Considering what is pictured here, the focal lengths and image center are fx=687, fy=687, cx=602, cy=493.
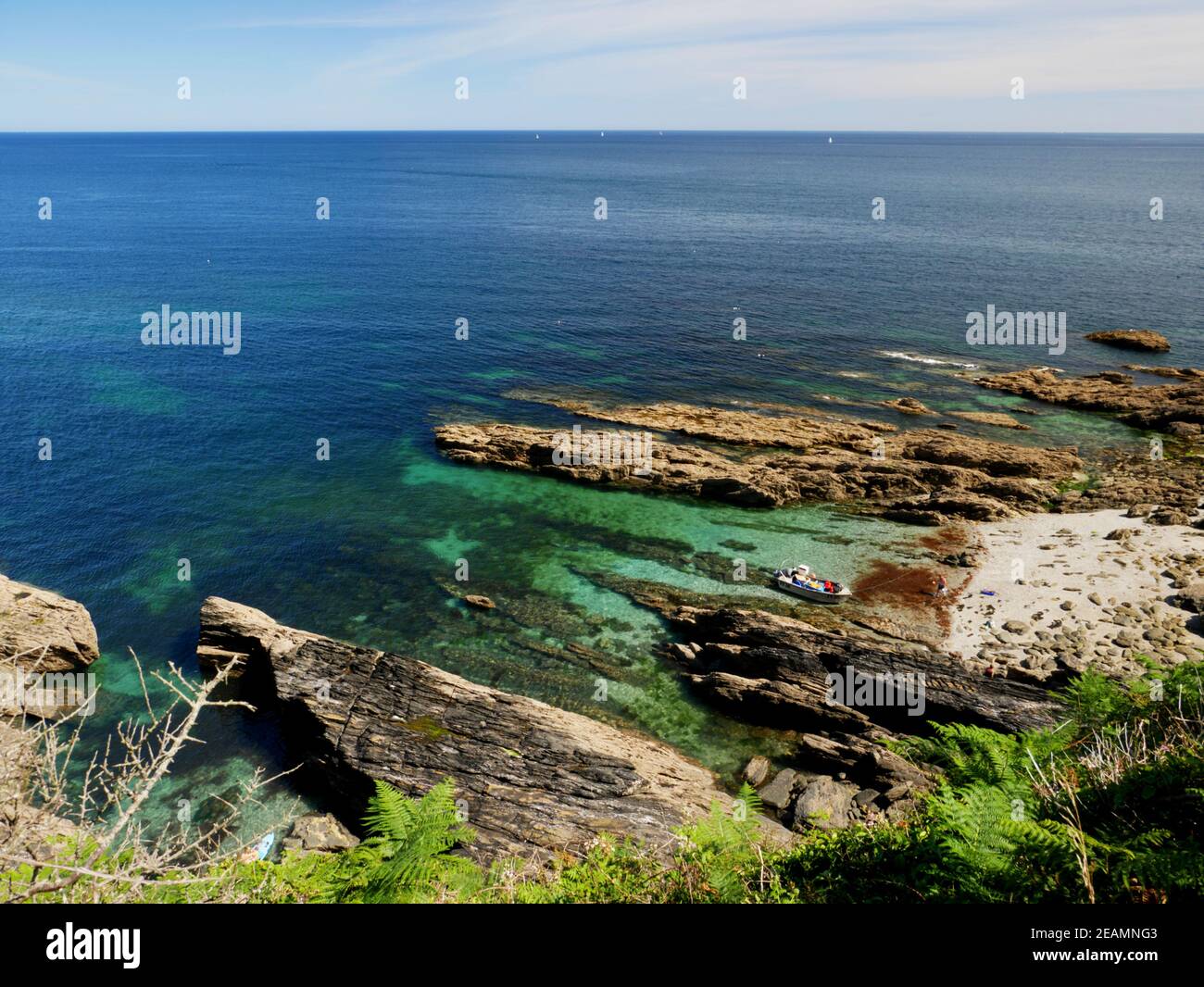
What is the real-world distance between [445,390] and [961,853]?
195ft

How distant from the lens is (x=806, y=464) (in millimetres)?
48906

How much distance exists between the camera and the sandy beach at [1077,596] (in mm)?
30328

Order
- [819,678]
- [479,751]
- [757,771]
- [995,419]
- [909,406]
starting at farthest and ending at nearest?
1. [909,406]
2. [995,419]
3. [819,678]
4. [757,771]
5. [479,751]

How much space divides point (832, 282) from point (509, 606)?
8103 cm

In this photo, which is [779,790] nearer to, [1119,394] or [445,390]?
[445,390]

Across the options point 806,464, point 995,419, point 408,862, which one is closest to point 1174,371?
point 995,419

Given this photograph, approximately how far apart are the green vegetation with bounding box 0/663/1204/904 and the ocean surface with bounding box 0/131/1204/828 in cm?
1415

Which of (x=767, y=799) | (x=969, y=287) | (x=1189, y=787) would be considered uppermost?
(x=969, y=287)

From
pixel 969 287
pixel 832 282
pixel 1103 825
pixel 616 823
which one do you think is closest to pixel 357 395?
pixel 616 823

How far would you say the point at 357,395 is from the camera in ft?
202

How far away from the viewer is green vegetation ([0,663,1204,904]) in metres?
8.83

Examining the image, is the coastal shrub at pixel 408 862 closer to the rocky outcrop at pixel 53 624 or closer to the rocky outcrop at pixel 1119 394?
the rocky outcrop at pixel 53 624
